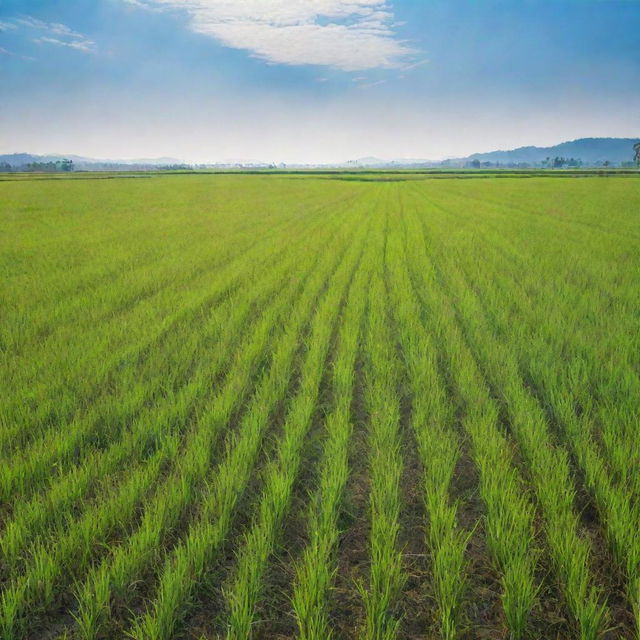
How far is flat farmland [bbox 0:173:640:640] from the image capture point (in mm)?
1872

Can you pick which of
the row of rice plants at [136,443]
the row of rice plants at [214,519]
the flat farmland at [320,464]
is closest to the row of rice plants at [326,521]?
the flat farmland at [320,464]

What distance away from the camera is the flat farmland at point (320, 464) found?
6.14 feet

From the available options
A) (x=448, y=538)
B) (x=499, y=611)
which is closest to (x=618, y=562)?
(x=499, y=611)

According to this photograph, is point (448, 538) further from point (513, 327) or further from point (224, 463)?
point (513, 327)

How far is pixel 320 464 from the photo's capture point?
285 cm

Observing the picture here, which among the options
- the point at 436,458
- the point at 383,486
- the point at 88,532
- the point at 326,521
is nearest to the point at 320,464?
the point at 383,486

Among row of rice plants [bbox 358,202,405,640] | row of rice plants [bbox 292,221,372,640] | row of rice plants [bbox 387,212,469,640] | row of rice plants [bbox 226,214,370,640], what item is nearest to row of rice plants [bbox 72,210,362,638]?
row of rice plants [bbox 226,214,370,640]

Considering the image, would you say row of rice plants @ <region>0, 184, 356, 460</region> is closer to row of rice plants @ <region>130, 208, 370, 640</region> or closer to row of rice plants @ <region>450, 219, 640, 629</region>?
row of rice plants @ <region>130, 208, 370, 640</region>

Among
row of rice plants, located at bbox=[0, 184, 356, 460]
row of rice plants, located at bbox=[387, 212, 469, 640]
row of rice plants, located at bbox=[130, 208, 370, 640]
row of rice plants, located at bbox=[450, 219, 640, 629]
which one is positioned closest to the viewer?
row of rice plants, located at bbox=[130, 208, 370, 640]

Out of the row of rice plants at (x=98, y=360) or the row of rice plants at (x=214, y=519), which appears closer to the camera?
the row of rice plants at (x=214, y=519)

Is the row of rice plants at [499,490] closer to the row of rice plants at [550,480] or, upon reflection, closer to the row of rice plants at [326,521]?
the row of rice plants at [550,480]

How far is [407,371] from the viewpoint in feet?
14.1

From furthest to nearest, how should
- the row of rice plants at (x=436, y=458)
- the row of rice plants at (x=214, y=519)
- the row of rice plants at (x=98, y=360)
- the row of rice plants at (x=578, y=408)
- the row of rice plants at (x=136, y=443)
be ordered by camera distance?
the row of rice plants at (x=98, y=360) → the row of rice plants at (x=136, y=443) → the row of rice plants at (x=578, y=408) → the row of rice plants at (x=436, y=458) → the row of rice plants at (x=214, y=519)

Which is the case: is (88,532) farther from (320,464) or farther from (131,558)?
(320,464)
